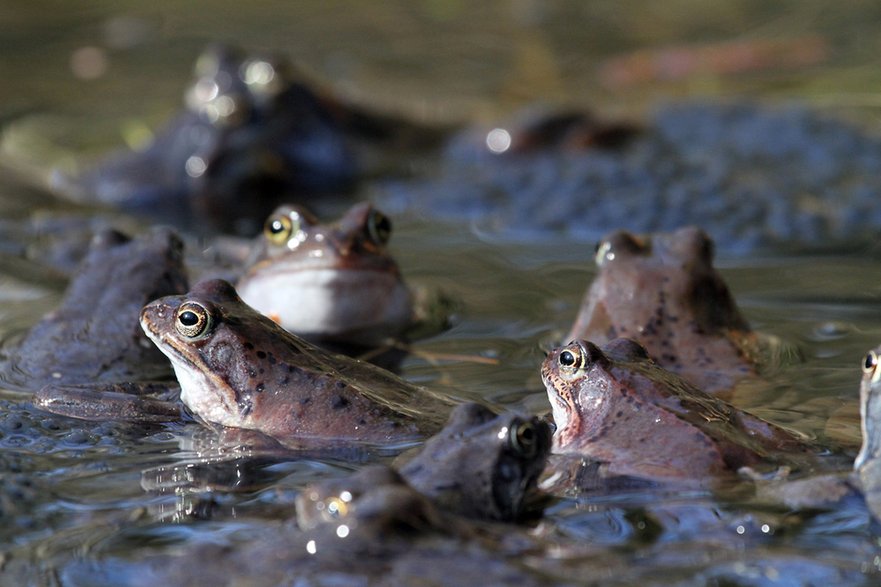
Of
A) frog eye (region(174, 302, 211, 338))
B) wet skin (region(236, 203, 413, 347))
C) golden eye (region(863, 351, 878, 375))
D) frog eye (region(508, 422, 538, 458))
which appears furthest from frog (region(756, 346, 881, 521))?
wet skin (region(236, 203, 413, 347))

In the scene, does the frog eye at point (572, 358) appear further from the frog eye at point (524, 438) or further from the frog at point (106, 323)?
the frog at point (106, 323)

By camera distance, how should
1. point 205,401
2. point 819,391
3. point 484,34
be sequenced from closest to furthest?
1. point 205,401
2. point 819,391
3. point 484,34

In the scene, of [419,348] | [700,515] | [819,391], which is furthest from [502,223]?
[700,515]

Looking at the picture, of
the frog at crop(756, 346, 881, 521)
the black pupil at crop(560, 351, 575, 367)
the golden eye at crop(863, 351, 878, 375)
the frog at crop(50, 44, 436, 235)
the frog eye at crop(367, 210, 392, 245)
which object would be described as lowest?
the frog at crop(756, 346, 881, 521)

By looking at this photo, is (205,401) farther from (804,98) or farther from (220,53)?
(804,98)

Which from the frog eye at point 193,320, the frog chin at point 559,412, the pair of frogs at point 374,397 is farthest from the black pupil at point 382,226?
the frog chin at point 559,412

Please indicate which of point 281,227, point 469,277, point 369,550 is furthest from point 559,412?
point 469,277

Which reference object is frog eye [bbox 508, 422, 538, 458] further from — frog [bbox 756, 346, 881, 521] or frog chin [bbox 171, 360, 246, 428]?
frog chin [bbox 171, 360, 246, 428]
